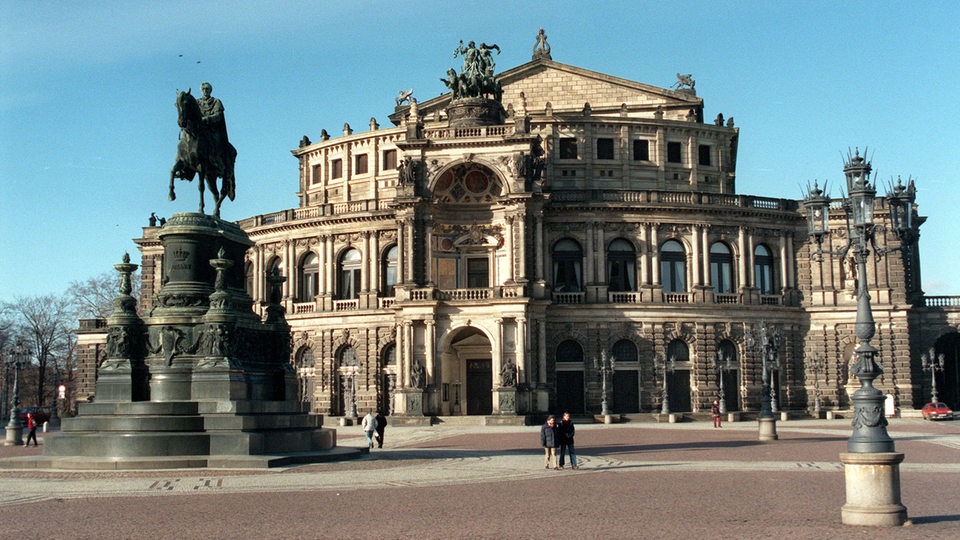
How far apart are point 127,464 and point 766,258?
55.0 meters

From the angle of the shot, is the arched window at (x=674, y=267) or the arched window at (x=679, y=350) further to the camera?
the arched window at (x=674, y=267)

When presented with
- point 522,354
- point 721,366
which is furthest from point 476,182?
point 721,366

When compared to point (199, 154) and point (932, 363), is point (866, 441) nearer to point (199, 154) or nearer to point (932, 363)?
point (199, 154)

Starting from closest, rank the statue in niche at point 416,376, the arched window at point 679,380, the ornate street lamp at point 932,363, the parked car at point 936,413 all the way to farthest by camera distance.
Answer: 1. the statue in niche at point 416,376
2. the parked car at point 936,413
3. the arched window at point 679,380
4. the ornate street lamp at point 932,363

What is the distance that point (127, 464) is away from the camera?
28016 mm

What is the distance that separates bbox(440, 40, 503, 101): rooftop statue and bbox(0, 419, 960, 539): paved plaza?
38.8m

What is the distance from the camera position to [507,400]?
6372 centimetres

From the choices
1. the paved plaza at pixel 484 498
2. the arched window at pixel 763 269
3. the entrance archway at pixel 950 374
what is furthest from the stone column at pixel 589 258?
the paved plaza at pixel 484 498

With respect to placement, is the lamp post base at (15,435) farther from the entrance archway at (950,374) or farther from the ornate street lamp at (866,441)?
the entrance archway at (950,374)

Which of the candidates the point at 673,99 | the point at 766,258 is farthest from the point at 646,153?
the point at 766,258

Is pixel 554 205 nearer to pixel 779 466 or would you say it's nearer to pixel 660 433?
pixel 660 433

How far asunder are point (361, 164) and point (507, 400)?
2604 cm

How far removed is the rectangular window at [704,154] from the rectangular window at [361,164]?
24861 millimetres

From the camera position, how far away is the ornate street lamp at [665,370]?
6875 cm
